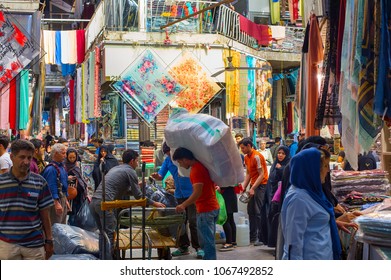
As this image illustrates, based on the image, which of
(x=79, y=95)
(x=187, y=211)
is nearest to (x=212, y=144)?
(x=187, y=211)

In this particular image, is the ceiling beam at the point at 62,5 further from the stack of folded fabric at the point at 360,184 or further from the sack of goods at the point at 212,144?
the stack of folded fabric at the point at 360,184

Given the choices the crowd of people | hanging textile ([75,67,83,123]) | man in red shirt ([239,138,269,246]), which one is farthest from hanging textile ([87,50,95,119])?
man in red shirt ([239,138,269,246])

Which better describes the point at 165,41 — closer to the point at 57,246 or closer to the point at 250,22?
the point at 250,22

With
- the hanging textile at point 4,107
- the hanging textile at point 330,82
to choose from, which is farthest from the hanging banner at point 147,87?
the hanging textile at point 330,82

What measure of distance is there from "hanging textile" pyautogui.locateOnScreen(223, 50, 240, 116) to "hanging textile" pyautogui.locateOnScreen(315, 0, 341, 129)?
27.1 ft

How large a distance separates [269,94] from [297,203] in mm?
11234

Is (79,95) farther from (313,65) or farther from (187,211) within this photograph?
(313,65)

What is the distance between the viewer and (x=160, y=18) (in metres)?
13.4

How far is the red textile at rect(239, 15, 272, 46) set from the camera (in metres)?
14.1

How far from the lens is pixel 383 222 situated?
3.21 m

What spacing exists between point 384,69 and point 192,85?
31.6 feet

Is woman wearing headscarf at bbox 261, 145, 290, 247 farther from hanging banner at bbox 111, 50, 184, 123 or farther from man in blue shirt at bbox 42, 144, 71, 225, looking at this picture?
hanging banner at bbox 111, 50, 184, 123

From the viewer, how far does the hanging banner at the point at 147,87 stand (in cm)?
1250

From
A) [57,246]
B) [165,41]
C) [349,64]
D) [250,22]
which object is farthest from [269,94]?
[349,64]
